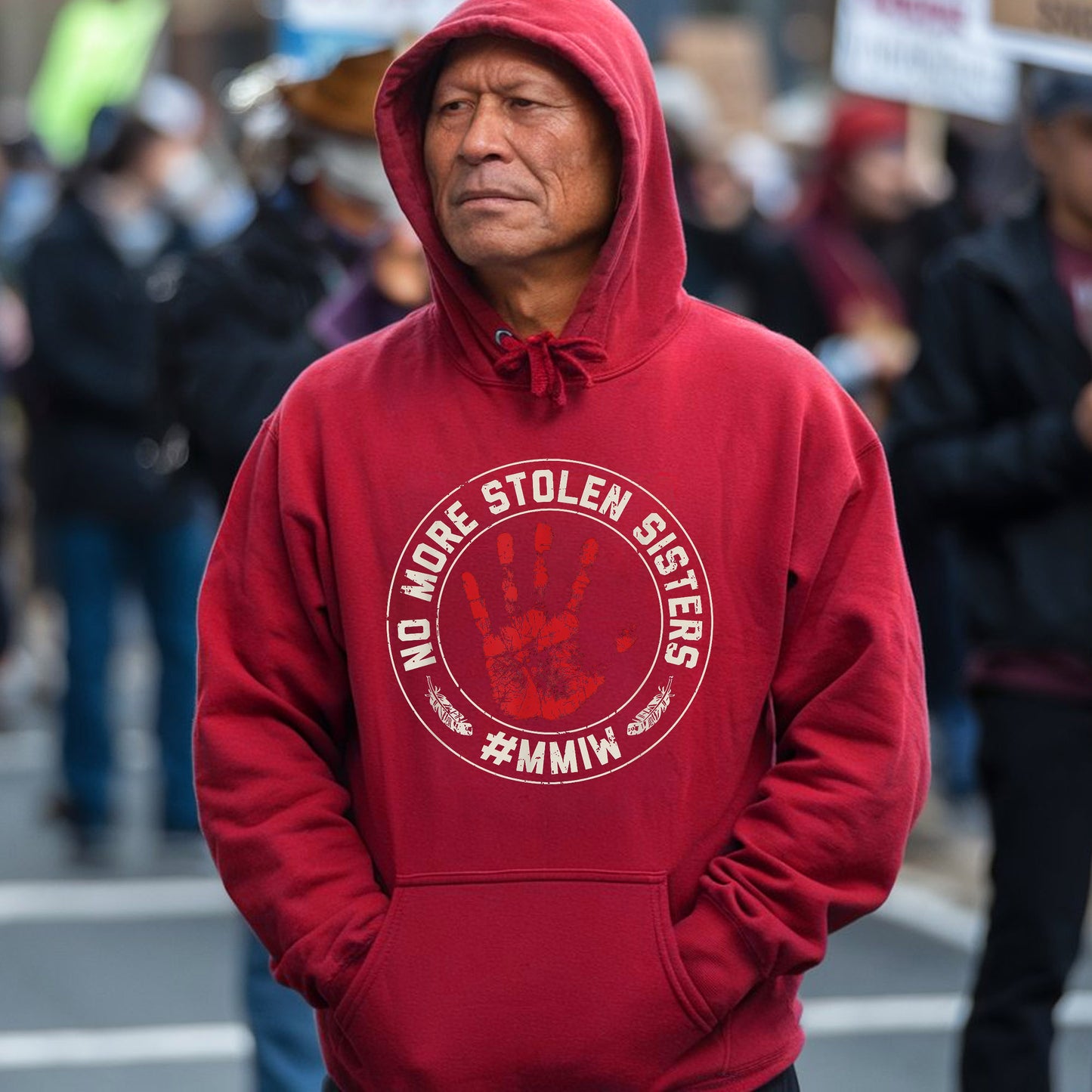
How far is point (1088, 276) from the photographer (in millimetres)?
4434

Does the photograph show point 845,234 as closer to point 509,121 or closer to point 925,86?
point 925,86

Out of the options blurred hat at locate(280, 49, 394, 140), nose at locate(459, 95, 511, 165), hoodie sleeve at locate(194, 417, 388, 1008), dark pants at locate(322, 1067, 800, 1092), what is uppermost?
nose at locate(459, 95, 511, 165)

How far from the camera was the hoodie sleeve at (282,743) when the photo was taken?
278 centimetres

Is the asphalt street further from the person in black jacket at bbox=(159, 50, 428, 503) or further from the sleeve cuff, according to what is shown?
the sleeve cuff

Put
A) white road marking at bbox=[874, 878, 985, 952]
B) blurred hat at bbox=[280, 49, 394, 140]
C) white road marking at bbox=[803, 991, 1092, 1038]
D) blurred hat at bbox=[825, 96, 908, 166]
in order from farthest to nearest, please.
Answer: blurred hat at bbox=[825, 96, 908, 166], white road marking at bbox=[874, 878, 985, 952], white road marking at bbox=[803, 991, 1092, 1038], blurred hat at bbox=[280, 49, 394, 140]

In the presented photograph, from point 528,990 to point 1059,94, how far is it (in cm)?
246

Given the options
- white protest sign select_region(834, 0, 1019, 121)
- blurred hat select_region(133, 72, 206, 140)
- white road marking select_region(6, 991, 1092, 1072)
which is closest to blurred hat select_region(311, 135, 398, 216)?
white road marking select_region(6, 991, 1092, 1072)

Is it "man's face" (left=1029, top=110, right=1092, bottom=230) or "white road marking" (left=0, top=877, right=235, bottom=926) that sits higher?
"man's face" (left=1029, top=110, right=1092, bottom=230)

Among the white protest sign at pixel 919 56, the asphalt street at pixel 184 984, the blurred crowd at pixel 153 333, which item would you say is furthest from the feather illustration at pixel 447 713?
the white protest sign at pixel 919 56

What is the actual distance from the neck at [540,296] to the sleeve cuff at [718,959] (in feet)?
2.47

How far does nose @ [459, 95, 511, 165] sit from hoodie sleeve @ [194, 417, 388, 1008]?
0.43 metres

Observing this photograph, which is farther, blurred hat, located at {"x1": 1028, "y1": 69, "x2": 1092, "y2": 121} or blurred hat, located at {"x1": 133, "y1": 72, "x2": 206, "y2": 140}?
blurred hat, located at {"x1": 133, "y1": 72, "x2": 206, "y2": 140}

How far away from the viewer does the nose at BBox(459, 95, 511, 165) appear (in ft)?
9.14

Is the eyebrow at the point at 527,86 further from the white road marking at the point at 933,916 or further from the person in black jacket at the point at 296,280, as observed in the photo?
the white road marking at the point at 933,916
